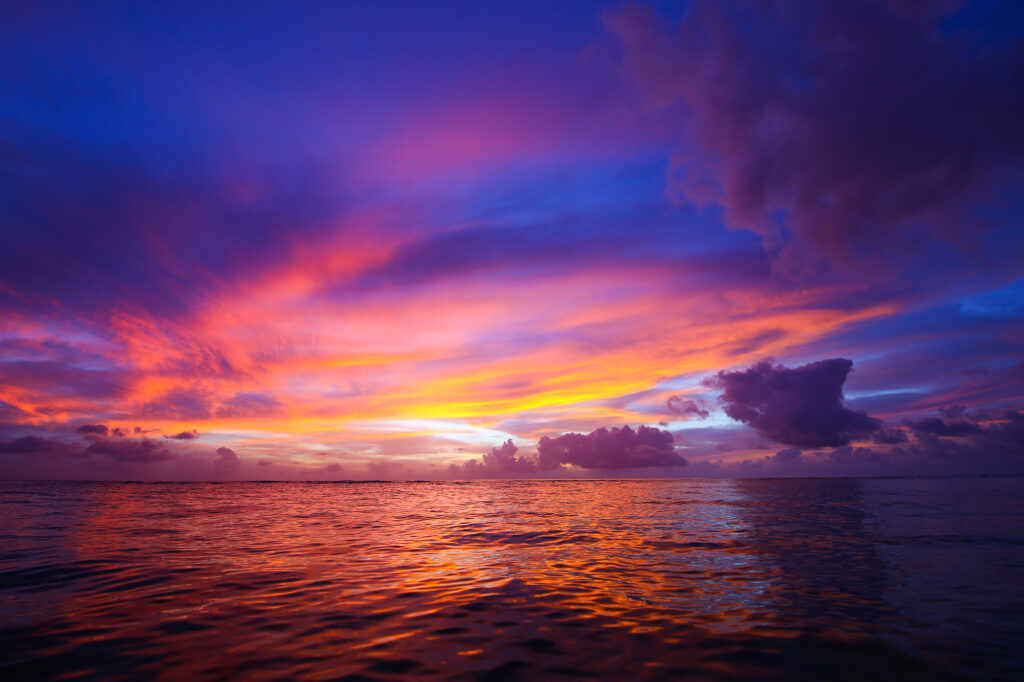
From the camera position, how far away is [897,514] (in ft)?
102

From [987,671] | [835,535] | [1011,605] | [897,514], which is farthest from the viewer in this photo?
[897,514]

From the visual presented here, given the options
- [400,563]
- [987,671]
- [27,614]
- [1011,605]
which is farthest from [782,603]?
[27,614]

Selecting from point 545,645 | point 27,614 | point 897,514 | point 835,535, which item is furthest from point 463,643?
point 897,514

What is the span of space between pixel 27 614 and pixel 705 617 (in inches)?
559

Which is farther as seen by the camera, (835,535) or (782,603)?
(835,535)

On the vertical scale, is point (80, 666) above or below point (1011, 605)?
above

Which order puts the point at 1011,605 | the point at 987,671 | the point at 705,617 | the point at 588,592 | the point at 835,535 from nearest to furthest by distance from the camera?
the point at 987,671 → the point at 705,617 → the point at 1011,605 → the point at 588,592 → the point at 835,535

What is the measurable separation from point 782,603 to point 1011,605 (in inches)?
197

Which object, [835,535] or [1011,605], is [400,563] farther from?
[835,535]

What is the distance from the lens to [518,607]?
413 inches

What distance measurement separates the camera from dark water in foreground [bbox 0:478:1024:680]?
23.9 feet

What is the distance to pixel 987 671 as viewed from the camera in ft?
23.1

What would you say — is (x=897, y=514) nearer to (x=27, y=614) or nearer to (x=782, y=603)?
(x=782, y=603)

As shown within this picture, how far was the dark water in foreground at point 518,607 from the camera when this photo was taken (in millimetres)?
7281
